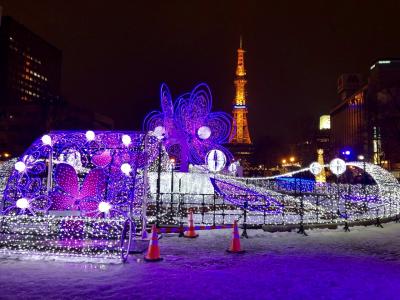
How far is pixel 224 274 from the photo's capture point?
832 centimetres

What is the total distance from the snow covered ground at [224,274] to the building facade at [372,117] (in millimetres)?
33393

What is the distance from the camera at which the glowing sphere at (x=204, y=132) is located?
85.6 ft

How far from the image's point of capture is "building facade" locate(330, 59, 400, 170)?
42.2 metres

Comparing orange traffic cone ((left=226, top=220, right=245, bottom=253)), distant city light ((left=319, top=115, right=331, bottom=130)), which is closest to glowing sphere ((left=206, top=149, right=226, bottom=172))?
orange traffic cone ((left=226, top=220, right=245, bottom=253))

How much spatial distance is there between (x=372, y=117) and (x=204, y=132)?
24.7m

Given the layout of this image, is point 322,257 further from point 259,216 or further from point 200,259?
point 259,216

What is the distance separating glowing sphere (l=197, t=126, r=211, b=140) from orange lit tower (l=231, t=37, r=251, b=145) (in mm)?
86237

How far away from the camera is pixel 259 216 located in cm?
1792

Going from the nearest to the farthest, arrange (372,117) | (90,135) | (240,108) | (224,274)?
(224,274) → (90,135) → (372,117) → (240,108)

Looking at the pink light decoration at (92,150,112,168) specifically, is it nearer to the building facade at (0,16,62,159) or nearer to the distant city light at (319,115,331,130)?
the building facade at (0,16,62,159)

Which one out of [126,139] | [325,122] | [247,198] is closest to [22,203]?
[126,139]

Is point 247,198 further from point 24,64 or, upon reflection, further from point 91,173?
point 24,64

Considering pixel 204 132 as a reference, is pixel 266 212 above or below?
below

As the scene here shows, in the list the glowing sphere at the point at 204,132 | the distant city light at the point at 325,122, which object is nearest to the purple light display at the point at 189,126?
the glowing sphere at the point at 204,132
